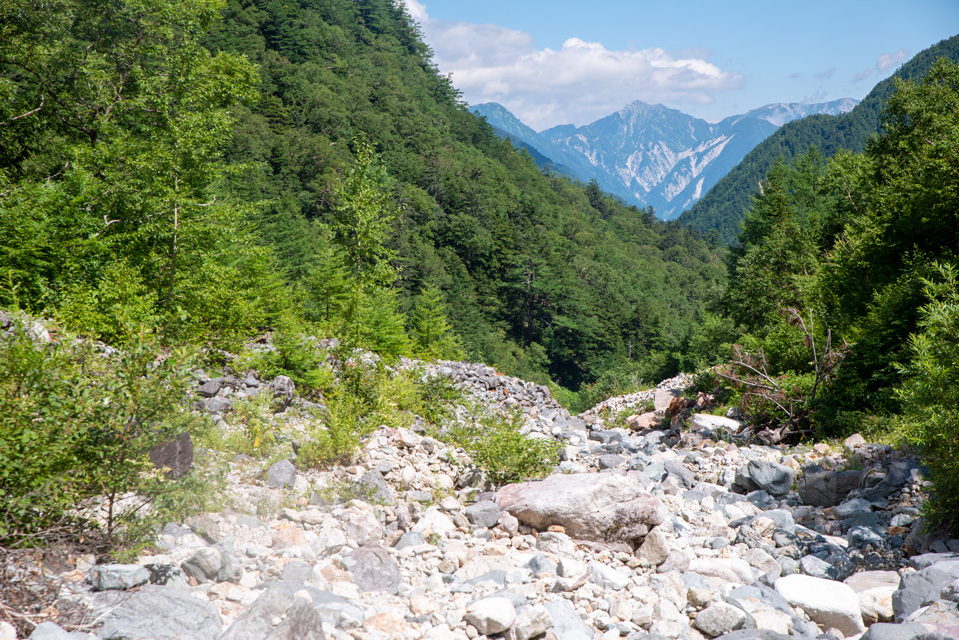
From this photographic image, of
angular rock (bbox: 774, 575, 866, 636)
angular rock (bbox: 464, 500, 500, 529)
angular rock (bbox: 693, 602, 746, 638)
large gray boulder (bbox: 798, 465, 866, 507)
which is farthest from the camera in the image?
large gray boulder (bbox: 798, 465, 866, 507)

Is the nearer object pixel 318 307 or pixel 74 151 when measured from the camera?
pixel 74 151

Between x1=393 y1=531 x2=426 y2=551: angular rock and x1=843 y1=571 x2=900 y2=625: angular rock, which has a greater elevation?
x1=393 y1=531 x2=426 y2=551: angular rock

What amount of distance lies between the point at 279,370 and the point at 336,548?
531 cm

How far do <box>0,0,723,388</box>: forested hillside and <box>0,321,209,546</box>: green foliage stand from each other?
0.73 metres

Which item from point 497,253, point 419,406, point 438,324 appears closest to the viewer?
point 419,406

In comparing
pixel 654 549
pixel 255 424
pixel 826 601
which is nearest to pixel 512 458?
pixel 654 549

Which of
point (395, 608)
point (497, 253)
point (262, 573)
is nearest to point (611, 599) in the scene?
point (395, 608)

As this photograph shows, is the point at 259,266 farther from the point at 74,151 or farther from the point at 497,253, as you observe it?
the point at 497,253

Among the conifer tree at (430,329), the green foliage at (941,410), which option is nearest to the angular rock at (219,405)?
the green foliage at (941,410)

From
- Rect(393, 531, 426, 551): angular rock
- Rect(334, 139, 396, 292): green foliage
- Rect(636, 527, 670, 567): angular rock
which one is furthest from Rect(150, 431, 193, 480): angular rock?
Rect(334, 139, 396, 292): green foliage

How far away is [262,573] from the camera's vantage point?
393 cm

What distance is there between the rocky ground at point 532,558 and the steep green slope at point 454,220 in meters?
28.2

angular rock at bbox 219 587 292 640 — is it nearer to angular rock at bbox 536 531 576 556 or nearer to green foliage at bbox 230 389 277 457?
angular rock at bbox 536 531 576 556

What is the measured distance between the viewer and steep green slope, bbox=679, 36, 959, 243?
149875 mm
